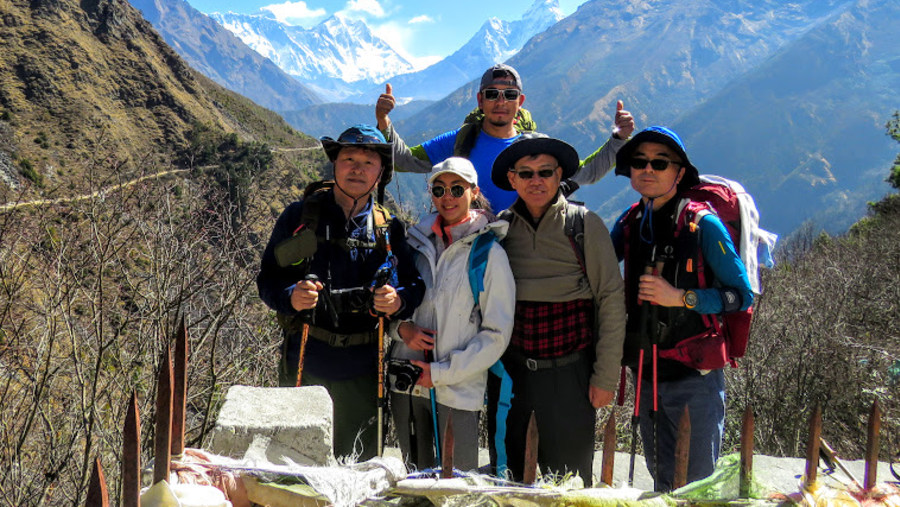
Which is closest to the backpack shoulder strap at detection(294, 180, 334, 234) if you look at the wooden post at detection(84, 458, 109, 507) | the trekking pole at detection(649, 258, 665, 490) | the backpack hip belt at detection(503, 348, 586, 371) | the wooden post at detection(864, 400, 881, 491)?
the backpack hip belt at detection(503, 348, 586, 371)

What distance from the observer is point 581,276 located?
10.5 ft

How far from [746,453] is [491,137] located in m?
2.87

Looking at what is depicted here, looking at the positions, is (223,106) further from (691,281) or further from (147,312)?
(691,281)

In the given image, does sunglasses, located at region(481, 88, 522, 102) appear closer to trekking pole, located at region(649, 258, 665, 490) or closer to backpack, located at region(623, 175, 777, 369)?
backpack, located at region(623, 175, 777, 369)

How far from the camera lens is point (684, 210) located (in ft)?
10.1

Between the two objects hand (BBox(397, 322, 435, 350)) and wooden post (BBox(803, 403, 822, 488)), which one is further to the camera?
hand (BBox(397, 322, 435, 350))

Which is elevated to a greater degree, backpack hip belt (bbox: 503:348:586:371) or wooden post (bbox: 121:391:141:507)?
wooden post (bbox: 121:391:141:507)

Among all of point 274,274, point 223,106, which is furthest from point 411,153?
point 223,106

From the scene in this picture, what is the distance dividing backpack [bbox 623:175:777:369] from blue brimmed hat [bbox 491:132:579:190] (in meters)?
0.64

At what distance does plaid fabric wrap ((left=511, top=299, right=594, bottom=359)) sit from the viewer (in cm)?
319

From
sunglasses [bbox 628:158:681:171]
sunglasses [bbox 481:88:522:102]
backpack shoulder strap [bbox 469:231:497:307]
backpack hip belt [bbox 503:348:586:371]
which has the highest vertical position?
sunglasses [bbox 481:88:522:102]

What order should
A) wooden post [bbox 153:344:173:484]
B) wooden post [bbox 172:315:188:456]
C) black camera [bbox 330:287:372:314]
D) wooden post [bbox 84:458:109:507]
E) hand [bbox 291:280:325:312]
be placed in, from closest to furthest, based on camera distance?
wooden post [bbox 84:458:109:507] < wooden post [bbox 153:344:173:484] < wooden post [bbox 172:315:188:456] < hand [bbox 291:280:325:312] < black camera [bbox 330:287:372:314]

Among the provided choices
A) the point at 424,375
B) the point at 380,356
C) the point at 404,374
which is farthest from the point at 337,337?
the point at 424,375

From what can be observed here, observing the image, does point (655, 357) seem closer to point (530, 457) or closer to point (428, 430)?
point (428, 430)
